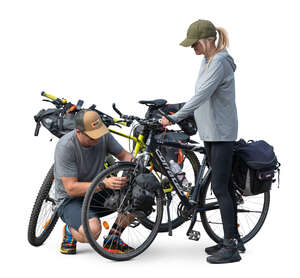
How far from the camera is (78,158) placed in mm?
6500

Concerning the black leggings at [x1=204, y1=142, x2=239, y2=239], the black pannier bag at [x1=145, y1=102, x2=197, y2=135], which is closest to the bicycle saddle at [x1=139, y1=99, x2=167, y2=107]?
the black pannier bag at [x1=145, y1=102, x2=197, y2=135]

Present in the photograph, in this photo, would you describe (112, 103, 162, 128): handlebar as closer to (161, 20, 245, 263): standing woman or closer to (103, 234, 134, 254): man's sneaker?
(161, 20, 245, 263): standing woman

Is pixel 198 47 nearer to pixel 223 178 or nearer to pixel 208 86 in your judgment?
pixel 208 86

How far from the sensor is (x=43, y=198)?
694 cm

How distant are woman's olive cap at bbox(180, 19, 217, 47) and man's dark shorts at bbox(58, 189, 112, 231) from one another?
1567 mm

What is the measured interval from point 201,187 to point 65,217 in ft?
4.50

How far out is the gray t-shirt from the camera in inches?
254

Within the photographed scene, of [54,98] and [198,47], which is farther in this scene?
[54,98]

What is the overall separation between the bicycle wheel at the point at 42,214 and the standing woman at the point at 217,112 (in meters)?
1.43

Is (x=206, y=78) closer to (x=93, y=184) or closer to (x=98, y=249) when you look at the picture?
(x=93, y=184)

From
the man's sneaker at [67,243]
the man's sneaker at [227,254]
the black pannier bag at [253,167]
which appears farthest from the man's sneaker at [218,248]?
the man's sneaker at [67,243]

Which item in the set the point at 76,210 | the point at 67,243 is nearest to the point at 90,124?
the point at 76,210

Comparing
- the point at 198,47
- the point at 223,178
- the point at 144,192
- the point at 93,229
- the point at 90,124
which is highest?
the point at 198,47

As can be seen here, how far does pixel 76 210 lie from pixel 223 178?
1386 millimetres
